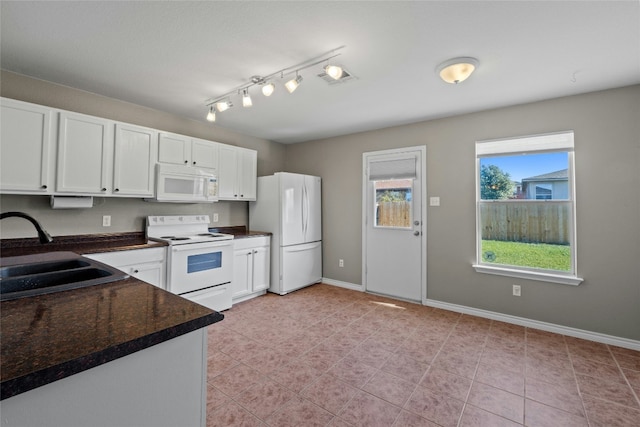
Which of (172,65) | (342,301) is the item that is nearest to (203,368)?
(172,65)

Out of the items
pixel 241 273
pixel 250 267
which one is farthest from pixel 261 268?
pixel 241 273

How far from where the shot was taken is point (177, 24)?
1.91m

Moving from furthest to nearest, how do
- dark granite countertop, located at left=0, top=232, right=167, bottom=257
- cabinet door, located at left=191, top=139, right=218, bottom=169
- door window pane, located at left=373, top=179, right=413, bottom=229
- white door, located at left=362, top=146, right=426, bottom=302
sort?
door window pane, located at left=373, top=179, right=413, bottom=229, white door, located at left=362, top=146, right=426, bottom=302, cabinet door, located at left=191, top=139, right=218, bottom=169, dark granite countertop, located at left=0, top=232, right=167, bottom=257

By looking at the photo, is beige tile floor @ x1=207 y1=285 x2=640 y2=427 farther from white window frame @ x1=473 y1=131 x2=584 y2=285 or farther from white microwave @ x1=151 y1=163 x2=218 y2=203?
white microwave @ x1=151 y1=163 x2=218 y2=203

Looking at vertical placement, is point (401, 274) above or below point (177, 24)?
below

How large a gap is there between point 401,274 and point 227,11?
3478mm

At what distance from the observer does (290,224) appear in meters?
4.27

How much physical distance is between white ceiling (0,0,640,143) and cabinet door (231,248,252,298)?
76.0 inches

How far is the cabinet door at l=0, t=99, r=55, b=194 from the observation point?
232 cm

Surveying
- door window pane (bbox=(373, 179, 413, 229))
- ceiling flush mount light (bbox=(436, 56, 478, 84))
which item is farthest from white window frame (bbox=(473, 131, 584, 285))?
ceiling flush mount light (bbox=(436, 56, 478, 84))

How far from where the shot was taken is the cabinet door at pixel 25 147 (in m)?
2.32

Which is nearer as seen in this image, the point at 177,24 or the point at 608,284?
the point at 177,24

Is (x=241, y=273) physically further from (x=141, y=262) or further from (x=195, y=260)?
(x=141, y=262)

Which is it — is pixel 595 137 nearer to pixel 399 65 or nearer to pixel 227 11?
pixel 399 65
